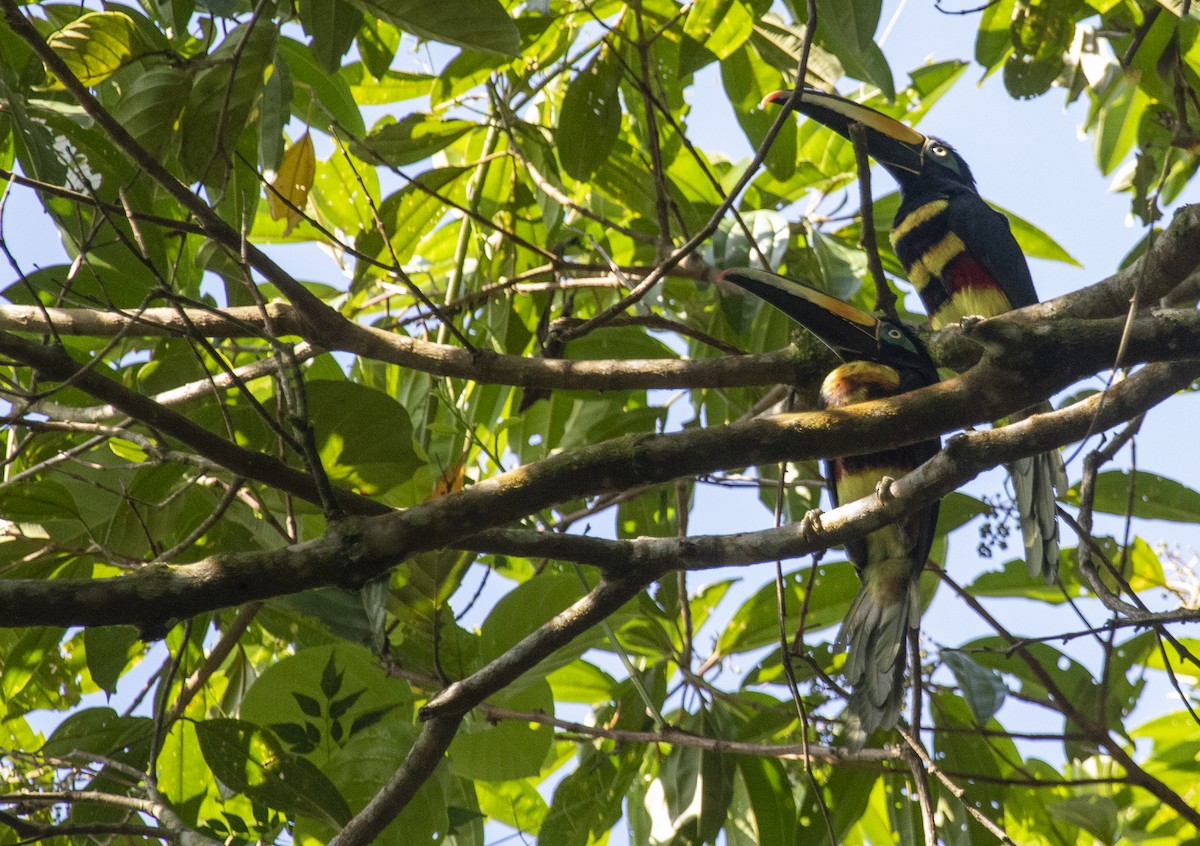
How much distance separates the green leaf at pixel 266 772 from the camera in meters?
2.01

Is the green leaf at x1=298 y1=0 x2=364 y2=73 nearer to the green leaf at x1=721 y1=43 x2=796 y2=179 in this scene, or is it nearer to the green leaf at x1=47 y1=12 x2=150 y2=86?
the green leaf at x1=47 y1=12 x2=150 y2=86

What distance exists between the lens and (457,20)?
2.06 m

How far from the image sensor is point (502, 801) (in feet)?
10.1

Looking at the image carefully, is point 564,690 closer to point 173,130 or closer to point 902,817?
point 902,817

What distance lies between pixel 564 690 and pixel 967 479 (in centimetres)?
163

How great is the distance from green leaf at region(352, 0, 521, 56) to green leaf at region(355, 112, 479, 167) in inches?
28.6

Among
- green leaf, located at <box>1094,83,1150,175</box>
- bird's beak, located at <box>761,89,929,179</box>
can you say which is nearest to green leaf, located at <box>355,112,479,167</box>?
bird's beak, located at <box>761,89,929,179</box>

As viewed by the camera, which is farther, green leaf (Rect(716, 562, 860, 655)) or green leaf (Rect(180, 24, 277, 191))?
green leaf (Rect(716, 562, 860, 655))

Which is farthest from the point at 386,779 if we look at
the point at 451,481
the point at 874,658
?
the point at 874,658

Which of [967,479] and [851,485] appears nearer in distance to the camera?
[967,479]

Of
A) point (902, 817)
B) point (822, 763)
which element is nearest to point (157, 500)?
point (822, 763)

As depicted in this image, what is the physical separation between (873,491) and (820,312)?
1.49ft

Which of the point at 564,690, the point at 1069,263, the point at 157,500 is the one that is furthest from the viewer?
the point at 1069,263

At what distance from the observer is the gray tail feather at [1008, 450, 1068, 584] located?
2.68 metres
